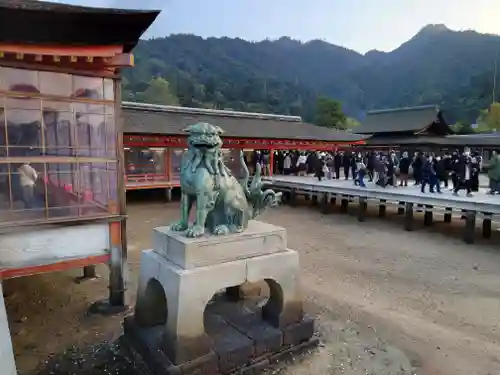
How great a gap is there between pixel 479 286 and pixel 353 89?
82.8 metres

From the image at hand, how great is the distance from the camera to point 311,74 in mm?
92250

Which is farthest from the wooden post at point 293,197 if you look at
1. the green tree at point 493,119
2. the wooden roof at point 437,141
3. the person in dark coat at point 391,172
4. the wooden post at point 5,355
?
the green tree at point 493,119

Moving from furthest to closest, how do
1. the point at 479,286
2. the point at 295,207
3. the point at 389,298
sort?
the point at 295,207 → the point at 479,286 → the point at 389,298

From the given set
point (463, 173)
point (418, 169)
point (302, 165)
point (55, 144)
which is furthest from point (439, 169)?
point (55, 144)

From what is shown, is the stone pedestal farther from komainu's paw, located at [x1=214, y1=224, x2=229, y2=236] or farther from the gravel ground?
the gravel ground

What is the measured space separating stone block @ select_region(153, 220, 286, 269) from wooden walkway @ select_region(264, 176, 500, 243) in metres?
8.26

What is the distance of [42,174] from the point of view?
650cm

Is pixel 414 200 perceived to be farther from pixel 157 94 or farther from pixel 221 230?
pixel 157 94

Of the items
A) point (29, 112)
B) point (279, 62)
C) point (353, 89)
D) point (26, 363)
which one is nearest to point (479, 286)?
point (26, 363)

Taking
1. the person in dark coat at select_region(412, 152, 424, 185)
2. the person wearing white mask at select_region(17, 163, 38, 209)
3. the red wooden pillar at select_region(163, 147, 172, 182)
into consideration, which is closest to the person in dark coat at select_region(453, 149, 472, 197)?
the person in dark coat at select_region(412, 152, 424, 185)

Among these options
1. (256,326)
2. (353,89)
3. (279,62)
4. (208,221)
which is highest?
(279,62)

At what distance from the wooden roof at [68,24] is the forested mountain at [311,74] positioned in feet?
140

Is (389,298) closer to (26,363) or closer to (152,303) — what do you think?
(152,303)

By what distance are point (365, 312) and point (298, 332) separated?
1.80 metres
